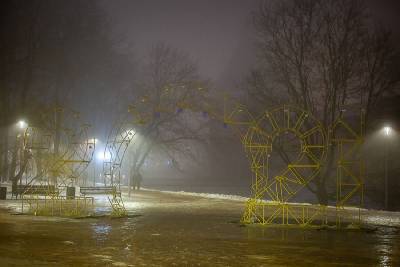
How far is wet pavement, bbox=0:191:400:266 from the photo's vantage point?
12703mm

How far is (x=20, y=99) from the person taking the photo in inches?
1581

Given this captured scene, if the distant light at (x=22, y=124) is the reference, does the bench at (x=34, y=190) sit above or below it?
below

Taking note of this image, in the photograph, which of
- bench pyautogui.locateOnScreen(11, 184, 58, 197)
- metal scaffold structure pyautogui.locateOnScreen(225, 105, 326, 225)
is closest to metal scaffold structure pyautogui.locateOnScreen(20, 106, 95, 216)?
bench pyautogui.locateOnScreen(11, 184, 58, 197)

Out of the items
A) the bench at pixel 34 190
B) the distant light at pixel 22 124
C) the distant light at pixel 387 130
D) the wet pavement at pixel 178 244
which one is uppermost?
the distant light at pixel 22 124

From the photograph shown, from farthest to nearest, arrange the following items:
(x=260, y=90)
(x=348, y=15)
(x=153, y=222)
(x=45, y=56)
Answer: (x=45, y=56), (x=260, y=90), (x=348, y=15), (x=153, y=222)

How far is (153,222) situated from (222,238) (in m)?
5.01

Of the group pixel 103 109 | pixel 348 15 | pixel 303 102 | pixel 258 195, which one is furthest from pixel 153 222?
pixel 103 109

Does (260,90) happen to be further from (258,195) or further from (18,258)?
(18,258)

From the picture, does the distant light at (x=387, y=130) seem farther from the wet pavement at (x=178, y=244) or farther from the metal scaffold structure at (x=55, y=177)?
the metal scaffold structure at (x=55, y=177)

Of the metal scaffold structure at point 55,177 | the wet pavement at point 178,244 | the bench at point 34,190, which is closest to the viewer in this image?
the wet pavement at point 178,244

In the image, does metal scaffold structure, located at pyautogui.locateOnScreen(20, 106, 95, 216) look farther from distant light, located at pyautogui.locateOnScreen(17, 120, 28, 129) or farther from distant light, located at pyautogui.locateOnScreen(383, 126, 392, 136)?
distant light, located at pyautogui.locateOnScreen(383, 126, 392, 136)

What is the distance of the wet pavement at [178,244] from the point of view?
12703mm

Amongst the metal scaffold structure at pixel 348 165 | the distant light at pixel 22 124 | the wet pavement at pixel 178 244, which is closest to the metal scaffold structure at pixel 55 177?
the distant light at pixel 22 124

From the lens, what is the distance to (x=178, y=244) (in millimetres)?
15305
